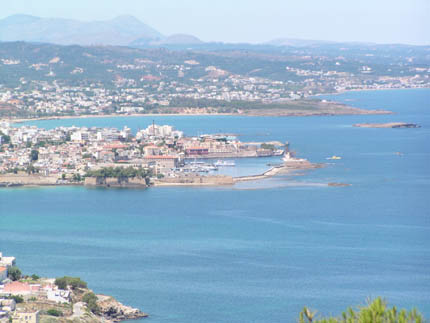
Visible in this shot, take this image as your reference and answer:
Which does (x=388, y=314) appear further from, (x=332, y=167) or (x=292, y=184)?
(x=332, y=167)

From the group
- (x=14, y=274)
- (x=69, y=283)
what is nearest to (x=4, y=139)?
(x=14, y=274)

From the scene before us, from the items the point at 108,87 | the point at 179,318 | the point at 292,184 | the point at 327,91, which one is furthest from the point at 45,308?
the point at 327,91

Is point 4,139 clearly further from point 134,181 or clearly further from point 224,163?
point 134,181

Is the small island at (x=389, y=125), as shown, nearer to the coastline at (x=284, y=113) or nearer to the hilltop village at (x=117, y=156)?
the coastline at (x=284, y=113)

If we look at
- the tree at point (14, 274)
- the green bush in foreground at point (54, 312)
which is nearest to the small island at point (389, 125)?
the tree at point (14, 274)

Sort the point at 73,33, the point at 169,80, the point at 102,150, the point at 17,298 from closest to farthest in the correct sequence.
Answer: the point at 17,298
the point at 102,150
the point at 169,80
the point at 73,33
